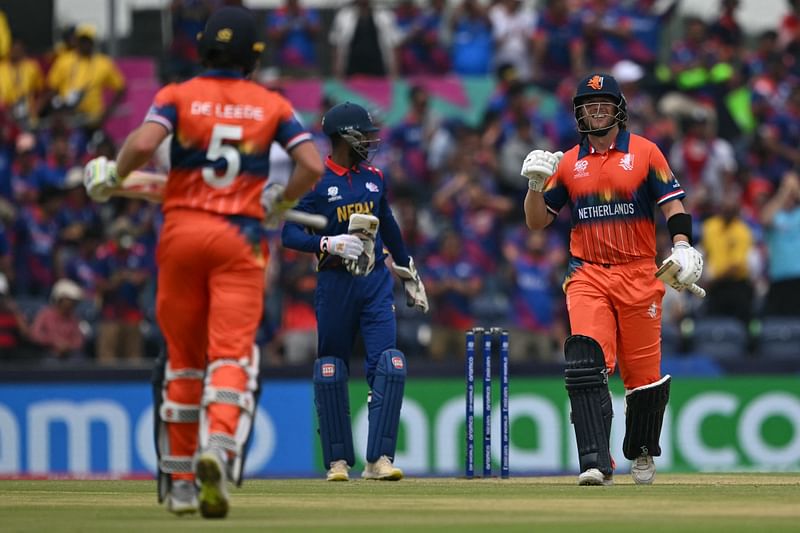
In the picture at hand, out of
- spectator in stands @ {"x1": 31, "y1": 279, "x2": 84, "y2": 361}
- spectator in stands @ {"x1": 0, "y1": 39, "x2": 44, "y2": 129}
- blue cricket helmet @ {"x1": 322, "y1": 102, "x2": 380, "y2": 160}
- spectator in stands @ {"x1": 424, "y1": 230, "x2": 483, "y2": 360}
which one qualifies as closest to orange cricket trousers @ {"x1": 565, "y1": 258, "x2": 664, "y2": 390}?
blue cricket helmet @ {"x1": 322, "y1": 102, "x2": 380, "y2": 160}

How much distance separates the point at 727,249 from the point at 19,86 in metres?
9.63

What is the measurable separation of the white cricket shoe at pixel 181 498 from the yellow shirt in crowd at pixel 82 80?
1440cm

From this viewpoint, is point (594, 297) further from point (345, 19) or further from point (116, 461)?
point (345, 19)

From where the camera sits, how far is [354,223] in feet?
39.6

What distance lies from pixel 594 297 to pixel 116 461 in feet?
29.8

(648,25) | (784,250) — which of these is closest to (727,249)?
(784,250)

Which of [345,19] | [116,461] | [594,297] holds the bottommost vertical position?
[116,461]

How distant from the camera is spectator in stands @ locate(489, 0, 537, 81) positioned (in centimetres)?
2362

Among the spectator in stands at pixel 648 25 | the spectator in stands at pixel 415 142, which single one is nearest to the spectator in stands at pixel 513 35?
the spectator in stands at pixel 648 25

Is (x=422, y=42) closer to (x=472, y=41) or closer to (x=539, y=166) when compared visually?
(x=472, y=41)

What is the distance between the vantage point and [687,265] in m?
11.2

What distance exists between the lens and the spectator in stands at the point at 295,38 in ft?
78.9

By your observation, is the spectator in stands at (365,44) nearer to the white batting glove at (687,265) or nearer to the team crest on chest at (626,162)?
the team crest on chest at (626,162)

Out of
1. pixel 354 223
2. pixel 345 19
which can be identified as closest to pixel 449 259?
pixel 345 19
